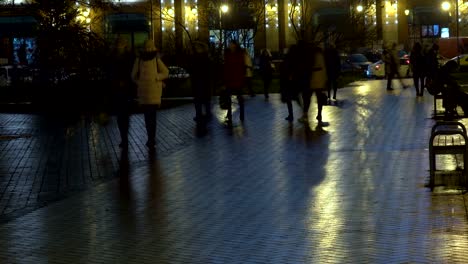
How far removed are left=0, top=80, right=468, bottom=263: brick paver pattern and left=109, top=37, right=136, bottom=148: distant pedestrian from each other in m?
0.58

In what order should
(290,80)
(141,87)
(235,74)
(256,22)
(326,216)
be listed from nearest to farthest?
1. (326,216)
2. (141,87)
3. (290,80)
4. (235,74)
5. (256,22)

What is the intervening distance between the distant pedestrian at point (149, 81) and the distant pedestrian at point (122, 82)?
1.04 feet

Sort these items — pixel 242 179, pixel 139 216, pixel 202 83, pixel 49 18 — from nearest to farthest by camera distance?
pixel 139 216, pixel 242 179, pixel 202 83, pixel 49 18

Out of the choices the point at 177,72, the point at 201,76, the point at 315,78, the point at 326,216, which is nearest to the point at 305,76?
the point at 315,78

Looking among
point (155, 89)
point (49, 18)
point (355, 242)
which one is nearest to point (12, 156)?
point (155, 89)

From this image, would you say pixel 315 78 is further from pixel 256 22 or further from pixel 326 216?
pixel 256 22

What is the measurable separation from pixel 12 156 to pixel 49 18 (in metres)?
16.4

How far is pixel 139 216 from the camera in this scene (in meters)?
10.5

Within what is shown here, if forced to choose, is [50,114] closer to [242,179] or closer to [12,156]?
[12,156]

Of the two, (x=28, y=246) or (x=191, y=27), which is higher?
(x=191, y=27)

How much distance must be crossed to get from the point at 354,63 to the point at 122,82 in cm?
4180

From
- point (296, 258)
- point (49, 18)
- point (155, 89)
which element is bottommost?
point (296, 258)

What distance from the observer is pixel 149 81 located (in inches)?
682

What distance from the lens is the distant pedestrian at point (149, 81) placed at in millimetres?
17234
